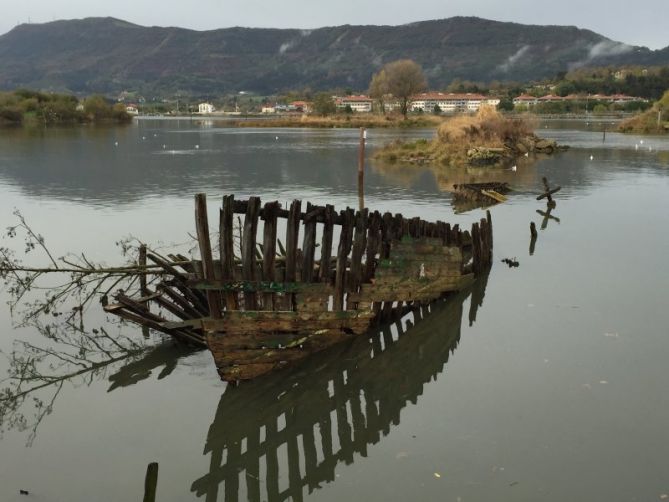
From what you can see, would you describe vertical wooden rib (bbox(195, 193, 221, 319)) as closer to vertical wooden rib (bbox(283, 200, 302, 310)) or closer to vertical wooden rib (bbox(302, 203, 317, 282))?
vertical wooden rib (bbox(283, 200, 302, 310))

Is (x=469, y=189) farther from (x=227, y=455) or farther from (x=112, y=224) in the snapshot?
(x=227, y=455)

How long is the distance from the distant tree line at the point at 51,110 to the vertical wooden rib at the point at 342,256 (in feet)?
387

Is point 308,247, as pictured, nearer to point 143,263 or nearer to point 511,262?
point 143,263

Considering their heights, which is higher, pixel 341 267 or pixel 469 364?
pixel 341 267

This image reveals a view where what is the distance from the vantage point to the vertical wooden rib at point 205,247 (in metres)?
9.97

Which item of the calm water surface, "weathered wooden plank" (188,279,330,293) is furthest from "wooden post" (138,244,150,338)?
"weathered wooden plank" (188,279,330,293)

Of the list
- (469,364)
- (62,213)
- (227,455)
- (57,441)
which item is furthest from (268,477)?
(62,213)

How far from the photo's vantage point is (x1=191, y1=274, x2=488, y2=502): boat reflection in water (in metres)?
8.68

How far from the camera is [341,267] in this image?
11.7m

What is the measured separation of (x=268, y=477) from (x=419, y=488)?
2040 millimetres

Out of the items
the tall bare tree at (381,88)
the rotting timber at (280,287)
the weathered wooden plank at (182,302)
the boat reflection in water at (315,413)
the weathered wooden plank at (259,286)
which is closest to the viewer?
the boat reflection in water at (315,413)

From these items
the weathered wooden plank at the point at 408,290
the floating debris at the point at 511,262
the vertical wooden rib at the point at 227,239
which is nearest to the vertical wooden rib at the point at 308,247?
the weathered wooden plank at the point at 408,290

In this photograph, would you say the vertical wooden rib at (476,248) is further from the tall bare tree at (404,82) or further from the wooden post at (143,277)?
the tall bare tree at (404,82)

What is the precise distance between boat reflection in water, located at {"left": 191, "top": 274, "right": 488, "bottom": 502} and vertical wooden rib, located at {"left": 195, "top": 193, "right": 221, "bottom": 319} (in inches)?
62.8
